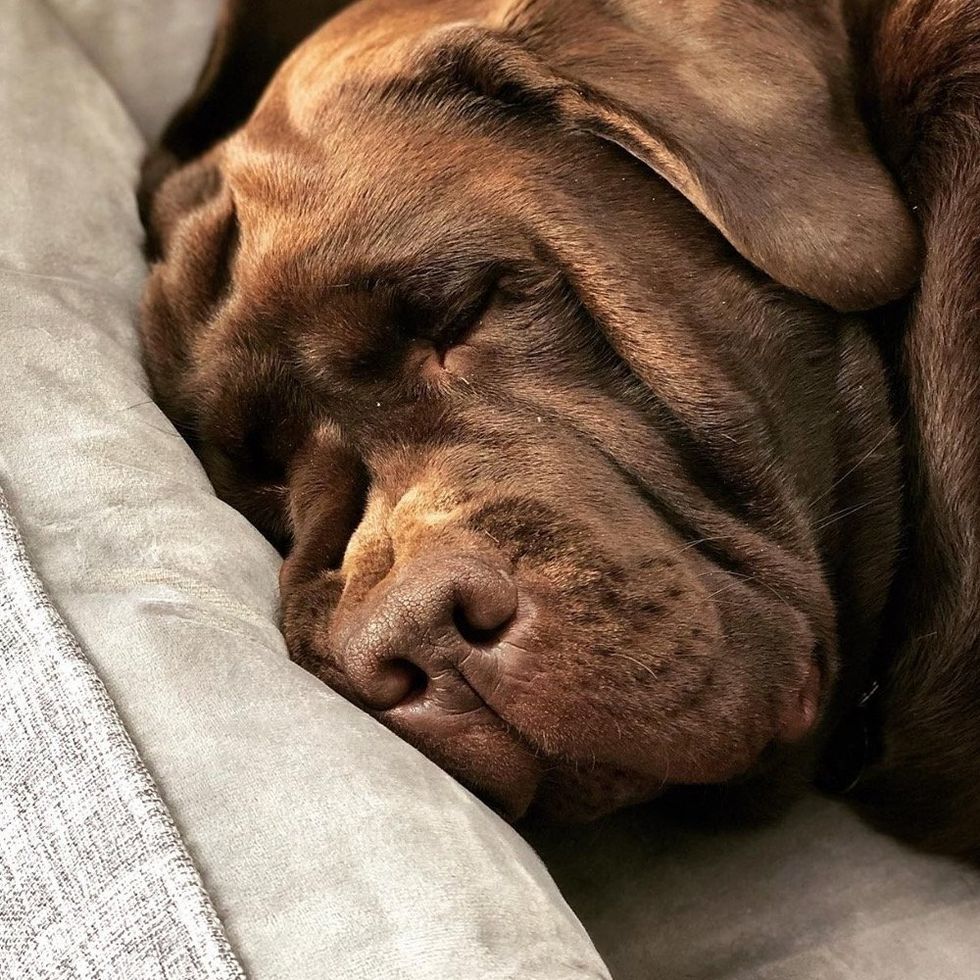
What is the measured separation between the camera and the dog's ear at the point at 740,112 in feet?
4.22

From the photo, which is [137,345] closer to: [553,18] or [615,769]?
[553,18]

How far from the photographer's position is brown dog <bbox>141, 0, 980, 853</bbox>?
1184mm

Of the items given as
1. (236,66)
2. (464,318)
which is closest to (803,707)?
(464,318)

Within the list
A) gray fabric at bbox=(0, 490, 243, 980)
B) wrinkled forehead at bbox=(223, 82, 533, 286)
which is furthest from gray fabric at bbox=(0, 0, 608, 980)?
wrinkled forehead at bbox=(223, 82, 533, 286)

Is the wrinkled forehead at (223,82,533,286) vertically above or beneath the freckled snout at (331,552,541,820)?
above

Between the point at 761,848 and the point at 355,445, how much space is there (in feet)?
2.43

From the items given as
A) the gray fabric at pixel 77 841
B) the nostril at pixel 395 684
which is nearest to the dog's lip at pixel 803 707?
the nostril at pixel 395 684

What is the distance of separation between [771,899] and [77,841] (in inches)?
33.8

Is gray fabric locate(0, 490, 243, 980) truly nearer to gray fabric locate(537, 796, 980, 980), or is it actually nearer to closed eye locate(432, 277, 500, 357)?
closed eye locate(432, 277, 500, 357)

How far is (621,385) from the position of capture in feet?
4.41

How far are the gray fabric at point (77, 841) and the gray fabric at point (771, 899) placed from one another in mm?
663

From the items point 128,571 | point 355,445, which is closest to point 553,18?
point 355,445

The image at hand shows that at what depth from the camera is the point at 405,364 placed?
1371 mm

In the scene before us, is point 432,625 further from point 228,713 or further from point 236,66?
point 236,66
